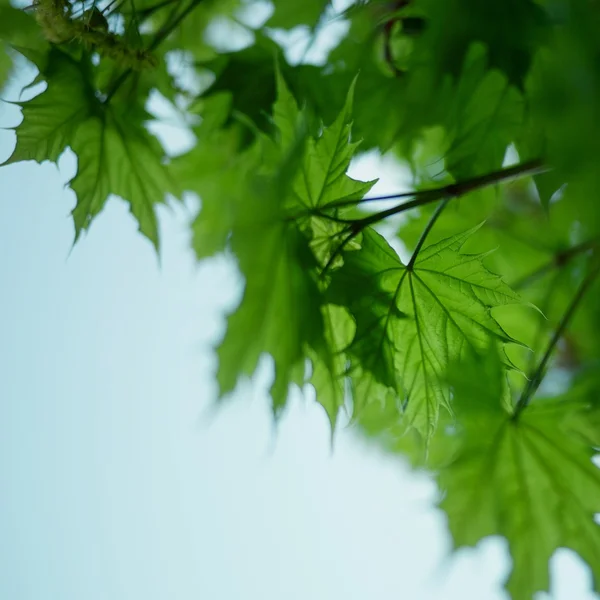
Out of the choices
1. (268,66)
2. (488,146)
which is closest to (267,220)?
(488,146)

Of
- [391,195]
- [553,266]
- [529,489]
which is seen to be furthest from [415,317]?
[553,266]

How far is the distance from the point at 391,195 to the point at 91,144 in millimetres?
262

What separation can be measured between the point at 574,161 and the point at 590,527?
Answer: 425 mm

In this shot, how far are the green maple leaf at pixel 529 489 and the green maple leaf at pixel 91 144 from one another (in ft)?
1.18

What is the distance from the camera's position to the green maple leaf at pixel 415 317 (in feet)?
1.52

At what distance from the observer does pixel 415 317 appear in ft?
1.60

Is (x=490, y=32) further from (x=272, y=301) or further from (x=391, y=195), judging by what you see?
(x=272, y=301)

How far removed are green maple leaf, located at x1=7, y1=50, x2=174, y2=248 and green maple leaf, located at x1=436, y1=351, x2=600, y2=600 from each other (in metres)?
0.36

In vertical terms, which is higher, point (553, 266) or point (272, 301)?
point (553, 266)

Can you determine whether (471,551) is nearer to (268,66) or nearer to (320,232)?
(320,232)

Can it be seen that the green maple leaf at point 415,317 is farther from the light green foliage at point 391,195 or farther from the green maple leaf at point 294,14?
the green maple leaf at point 294,14

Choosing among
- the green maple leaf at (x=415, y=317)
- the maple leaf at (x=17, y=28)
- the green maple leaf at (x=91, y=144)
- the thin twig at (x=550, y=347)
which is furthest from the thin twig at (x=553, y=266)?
the maple leaf at (x=17, y=28)

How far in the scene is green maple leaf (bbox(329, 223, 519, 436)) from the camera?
46cm

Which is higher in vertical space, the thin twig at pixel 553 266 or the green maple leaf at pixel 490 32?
the green maple leaf at pixel 490 32
